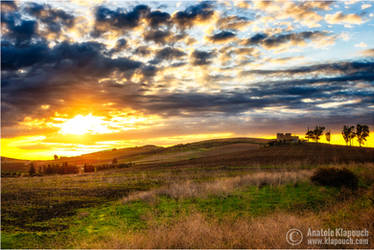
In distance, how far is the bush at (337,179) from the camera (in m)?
23.7

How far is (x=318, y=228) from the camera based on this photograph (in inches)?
459

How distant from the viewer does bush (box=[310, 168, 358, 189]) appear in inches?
934

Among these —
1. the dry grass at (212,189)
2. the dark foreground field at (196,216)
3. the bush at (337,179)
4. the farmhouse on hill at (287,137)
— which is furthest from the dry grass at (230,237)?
the farmhouse on hill at (287,137)

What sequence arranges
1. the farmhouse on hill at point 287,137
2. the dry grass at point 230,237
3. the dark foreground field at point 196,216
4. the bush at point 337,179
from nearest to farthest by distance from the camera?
1. the dry grass at point 230,237
2. the dark foreground field at point 196,216
3. the bush at point 337,179
4. the farmhouse on hill at point 287,137

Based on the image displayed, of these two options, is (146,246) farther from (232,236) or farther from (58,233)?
(58,233)

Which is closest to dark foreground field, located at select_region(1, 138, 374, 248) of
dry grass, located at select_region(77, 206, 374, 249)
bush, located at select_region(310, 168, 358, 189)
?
dry grass, located at select_region(77, 206, 374, 249)

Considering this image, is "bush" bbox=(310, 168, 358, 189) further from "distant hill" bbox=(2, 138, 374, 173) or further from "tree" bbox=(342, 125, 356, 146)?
"tree" bbox=(342, 125, 356, 146)

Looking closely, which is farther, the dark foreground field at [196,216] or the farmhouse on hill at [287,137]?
the farmhouse on hill at [287,137]

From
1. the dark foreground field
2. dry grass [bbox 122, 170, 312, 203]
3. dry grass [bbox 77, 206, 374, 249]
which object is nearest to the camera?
dry grass [bbox 77, 206, 374, 249]

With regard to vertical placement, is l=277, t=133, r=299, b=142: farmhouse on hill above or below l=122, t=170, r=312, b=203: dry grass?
above

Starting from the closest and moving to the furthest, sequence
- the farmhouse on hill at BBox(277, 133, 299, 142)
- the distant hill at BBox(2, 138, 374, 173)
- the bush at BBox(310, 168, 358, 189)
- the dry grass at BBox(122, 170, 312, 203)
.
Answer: the dry grass at BBox(122, 170, 312, 203)
the bush at BBox(310, 168, 358, 189)
the distant hill at BBox(2, 138, 374, 173)
the farmhouse on hill at BBox(277, 133, 299, 142)

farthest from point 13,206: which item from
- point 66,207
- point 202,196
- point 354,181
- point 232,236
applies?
point 354,181

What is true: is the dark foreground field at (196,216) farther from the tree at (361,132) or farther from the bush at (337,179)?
the tree at (361,132)

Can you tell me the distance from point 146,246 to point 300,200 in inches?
516
